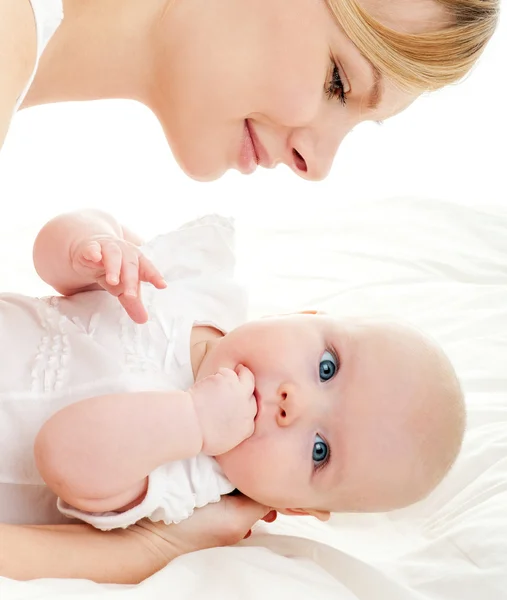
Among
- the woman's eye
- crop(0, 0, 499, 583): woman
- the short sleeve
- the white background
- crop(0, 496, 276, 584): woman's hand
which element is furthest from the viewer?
the white background

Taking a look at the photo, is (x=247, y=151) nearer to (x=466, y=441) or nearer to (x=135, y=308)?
(x=135, y=308)

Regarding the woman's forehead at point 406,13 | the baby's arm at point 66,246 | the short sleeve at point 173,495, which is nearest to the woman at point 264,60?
the woman's forehead at point 406,13

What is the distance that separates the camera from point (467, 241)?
87.3 inches

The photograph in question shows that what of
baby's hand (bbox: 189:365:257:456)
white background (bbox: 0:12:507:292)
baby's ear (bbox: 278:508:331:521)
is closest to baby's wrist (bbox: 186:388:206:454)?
baby's hand (bbox: 189:365:257:456)

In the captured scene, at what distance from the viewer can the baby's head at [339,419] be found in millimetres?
1375

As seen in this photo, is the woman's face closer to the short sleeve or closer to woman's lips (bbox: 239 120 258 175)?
woman's lips (bbox: 239 120 258 175)

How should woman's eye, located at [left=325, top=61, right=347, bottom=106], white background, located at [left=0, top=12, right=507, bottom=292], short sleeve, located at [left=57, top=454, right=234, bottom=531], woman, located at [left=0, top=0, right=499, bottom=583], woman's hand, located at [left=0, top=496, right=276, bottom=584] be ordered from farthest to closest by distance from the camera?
white background, located at [left=0, top=12, right=507, bottom=292] < woman's eye, located at [left=325, top=61, right=347, bottom=106] < woman, located at [left=0, top=0, right=499, bottom=583] < short sleeve, located at [left=57, top=454, right=234, bottom=531] < woman's hand, located at [left=0, top=496, right=276, bottom=584]

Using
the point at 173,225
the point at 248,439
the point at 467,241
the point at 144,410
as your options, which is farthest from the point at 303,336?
the point at 173,225

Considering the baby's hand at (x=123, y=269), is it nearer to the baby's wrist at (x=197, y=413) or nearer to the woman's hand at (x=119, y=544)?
the baby's wrist at (x=197, y=413)

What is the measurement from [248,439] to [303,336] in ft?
0.60

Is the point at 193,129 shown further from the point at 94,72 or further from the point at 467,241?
the point at 467,241

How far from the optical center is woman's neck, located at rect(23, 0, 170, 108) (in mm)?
1588

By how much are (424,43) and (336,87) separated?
16 cm

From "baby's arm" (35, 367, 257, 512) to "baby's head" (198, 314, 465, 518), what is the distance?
0.07m
